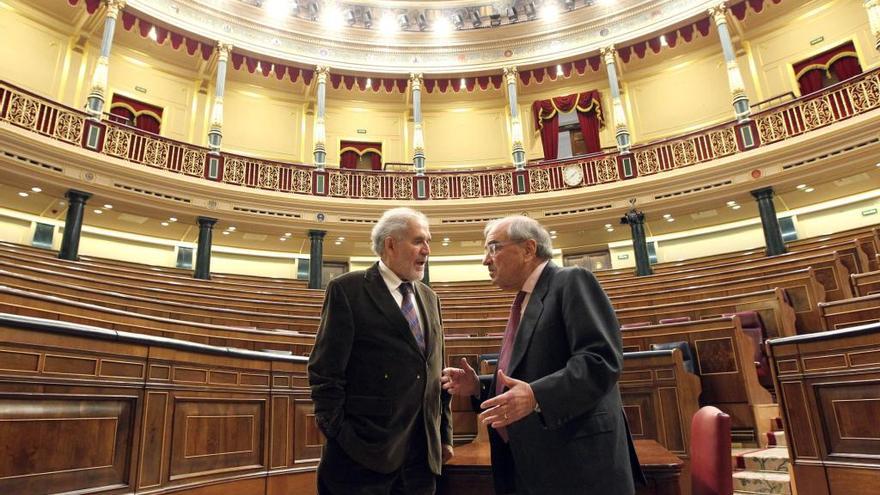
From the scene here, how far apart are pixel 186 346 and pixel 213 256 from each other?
31.6ft

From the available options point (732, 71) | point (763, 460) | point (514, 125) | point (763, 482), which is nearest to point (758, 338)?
point (763, 460)

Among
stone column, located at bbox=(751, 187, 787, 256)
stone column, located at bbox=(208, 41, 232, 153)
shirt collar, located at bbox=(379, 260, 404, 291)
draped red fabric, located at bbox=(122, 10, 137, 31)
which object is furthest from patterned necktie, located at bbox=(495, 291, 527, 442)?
draped red fabric, located at bbox=(122, 10, 137, 31)

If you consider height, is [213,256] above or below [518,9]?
below

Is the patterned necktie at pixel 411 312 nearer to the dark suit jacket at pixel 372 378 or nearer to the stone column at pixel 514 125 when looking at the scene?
the dark suit jacket at pixel 372 378

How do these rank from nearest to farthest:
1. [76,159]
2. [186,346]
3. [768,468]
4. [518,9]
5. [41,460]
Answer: [41,460], [186,346], [768,468], [76,159], [518,9]

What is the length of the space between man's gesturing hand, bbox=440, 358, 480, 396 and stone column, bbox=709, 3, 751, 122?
382 inches

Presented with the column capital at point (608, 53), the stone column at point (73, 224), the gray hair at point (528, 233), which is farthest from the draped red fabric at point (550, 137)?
the gray hair at point (528, 233)

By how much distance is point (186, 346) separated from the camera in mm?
2520

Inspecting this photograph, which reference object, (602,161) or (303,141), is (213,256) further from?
(602,161)

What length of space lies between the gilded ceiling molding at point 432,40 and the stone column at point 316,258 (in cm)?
414

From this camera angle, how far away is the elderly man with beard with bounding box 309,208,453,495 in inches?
58.2

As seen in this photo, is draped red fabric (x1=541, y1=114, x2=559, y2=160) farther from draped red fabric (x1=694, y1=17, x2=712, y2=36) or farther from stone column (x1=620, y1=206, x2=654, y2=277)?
draped red fabric (x1=694, y1=17, x2=712, y2=36)

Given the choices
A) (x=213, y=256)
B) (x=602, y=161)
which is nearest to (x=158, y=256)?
(x=213, y=256)

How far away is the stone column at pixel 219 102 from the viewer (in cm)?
1028
